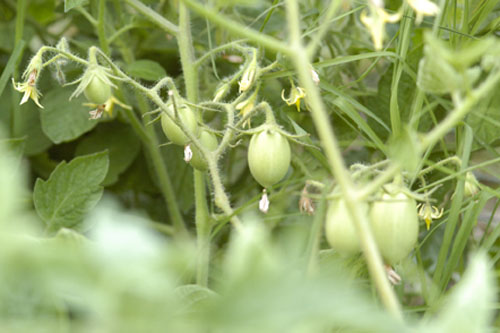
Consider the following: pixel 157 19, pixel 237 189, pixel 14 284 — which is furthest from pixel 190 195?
pixel 14 284

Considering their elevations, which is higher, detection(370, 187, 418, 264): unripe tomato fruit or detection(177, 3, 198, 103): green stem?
detection(177, 3, 198, 103): green stem

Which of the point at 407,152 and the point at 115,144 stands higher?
the point at 115,144

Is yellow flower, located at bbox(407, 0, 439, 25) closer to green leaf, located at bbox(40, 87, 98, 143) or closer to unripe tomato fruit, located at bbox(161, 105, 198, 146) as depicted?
unripe tomato fruit, located at bbox(161, 105, 198, 146)

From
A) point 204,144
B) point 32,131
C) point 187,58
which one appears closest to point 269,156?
point 204,144

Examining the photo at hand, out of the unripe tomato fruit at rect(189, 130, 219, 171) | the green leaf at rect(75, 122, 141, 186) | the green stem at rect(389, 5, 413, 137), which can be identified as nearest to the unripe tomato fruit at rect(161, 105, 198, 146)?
the unripe tomato fruit at rect(189, 130, 219, 171)

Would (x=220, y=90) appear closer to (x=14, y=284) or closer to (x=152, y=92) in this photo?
(x=152, y=92)

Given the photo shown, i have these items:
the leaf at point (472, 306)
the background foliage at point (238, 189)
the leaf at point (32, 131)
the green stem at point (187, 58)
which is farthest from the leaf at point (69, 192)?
the leaf at point (472, 306)

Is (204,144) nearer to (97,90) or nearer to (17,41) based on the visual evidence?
(97,90)

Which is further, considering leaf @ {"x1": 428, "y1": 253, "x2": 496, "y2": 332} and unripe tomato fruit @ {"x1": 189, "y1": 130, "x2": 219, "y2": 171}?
unripe tomato fruit @ {"x1": 189, "y1": 130, "x2": 219, "y2": 171}
